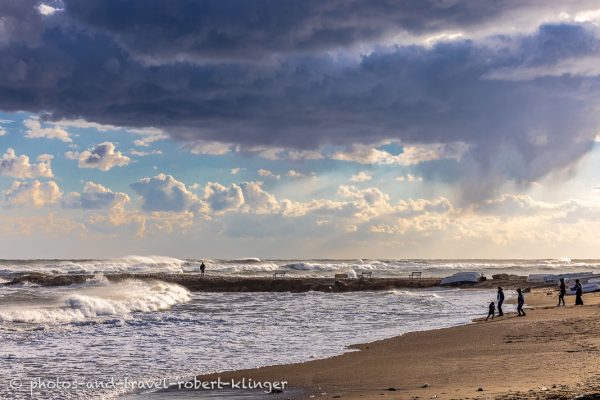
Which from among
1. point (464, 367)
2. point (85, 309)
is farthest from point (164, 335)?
point (464, 367)

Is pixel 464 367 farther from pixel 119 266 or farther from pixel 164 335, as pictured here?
pixel 119 266

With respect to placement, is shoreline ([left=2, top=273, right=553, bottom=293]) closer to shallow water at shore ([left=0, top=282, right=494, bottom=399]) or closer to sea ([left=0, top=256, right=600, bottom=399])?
sea ([left=0, top=256, right=600, bottom=399])

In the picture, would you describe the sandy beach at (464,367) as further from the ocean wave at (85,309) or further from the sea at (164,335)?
the ocean wave at (85,309)

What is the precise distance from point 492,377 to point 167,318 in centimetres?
1937

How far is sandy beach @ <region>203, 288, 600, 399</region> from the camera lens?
42.3 feet

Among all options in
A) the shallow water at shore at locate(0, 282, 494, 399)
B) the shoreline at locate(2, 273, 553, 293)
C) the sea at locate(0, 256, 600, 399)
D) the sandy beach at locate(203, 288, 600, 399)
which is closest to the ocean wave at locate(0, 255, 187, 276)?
the shoreline at locate(2, 273, 553, 293)

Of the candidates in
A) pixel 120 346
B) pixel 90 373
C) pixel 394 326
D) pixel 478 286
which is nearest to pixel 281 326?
pixel 394 326

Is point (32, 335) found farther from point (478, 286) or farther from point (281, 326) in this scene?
point (478, 286)

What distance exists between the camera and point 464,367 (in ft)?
55.0

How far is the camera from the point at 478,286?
6391 centimetres

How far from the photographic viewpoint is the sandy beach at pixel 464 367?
12906 mm

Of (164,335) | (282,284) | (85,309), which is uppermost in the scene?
(282,284)

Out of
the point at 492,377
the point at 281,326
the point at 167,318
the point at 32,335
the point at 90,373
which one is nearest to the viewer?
the point at 492,377

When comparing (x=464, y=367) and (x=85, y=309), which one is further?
(x=85, y=309)
